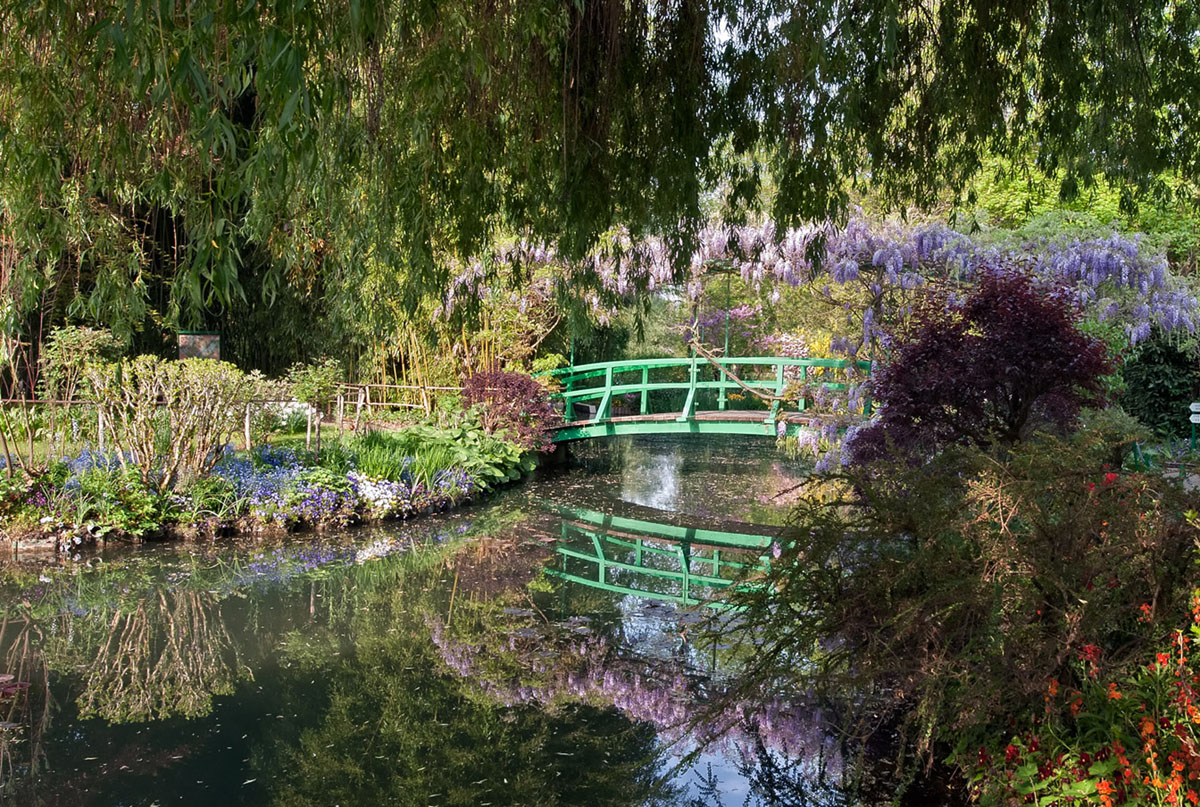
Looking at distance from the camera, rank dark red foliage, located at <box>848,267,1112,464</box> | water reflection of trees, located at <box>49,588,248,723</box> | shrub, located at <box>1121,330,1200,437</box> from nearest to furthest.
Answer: water reflection of trees, located at <box>49,588,248,723</box>, dark red foliage, located at <box>848,267,1112,464</box>, shrub, located at <box>1121,330,1200,437</box>

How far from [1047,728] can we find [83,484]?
21.3ft

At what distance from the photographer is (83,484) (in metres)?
7.19

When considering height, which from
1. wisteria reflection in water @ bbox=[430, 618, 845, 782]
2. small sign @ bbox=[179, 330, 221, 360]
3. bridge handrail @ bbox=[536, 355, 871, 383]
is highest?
small sign @ bbox=[179, 330, 221, 360]

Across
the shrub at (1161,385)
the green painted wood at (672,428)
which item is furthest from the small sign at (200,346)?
the shrub at (1161,385)

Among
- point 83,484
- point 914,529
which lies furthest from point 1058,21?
point 83,484

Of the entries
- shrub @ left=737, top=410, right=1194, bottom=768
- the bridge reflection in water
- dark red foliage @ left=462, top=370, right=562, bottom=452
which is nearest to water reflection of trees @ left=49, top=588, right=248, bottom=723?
the bridge reflection in water

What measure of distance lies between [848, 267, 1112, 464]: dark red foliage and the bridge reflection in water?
1091 mm

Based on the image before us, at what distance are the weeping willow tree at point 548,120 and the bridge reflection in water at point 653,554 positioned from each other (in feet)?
7.77

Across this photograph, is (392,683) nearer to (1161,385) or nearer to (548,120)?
(548,120)

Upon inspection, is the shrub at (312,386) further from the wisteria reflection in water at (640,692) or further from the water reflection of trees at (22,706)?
the wisteria reflection in water at (640,692)

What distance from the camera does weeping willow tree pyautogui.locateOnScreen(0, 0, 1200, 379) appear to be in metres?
3.16

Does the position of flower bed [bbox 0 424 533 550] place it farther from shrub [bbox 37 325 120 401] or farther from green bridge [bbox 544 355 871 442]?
green bridge [bbox 544 355 871 442]

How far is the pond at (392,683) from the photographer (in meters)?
3.57

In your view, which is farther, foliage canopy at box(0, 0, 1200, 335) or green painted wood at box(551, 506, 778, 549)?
green painted wood at box(551, 506, 778, 549)
